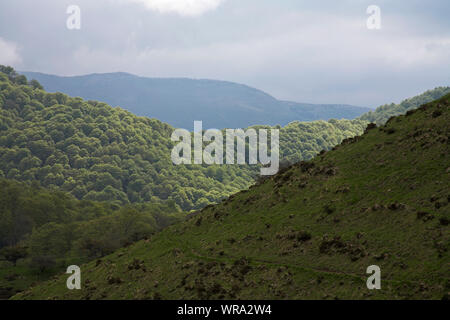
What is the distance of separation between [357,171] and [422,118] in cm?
997

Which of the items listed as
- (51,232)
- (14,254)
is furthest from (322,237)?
(51,232)

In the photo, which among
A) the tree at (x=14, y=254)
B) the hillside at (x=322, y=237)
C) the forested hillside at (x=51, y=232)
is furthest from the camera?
the tree at (x=14, y=254)

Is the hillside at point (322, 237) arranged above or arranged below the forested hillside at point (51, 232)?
above

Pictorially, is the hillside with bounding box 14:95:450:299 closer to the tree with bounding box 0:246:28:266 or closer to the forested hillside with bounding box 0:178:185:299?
the forested hillside with bounding box 0:178:185:299

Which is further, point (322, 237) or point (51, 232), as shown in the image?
point (51, 232)

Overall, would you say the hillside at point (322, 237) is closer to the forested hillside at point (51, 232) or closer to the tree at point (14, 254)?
the forested hillside at point (51, 232)

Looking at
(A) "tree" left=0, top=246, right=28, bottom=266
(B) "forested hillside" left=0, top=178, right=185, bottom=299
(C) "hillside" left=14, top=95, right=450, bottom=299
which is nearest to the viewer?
(C) "hillside" left=14, top=95, right=450, bottom=299

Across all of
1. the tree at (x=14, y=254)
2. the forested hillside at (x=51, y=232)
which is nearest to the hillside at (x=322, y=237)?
the forested hillside at (x=51, y=232)

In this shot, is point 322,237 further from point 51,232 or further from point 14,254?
point 51,232

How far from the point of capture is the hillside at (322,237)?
3328cm

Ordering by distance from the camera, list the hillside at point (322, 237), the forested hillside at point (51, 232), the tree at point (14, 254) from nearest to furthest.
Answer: the hillside at point (322, 237)
the forested hillside at point (51, 232)
the tree at point (14, 254)

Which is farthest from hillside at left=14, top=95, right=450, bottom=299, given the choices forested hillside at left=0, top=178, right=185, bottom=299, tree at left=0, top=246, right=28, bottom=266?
tree at left=0, top=246, right=28, bottom=266

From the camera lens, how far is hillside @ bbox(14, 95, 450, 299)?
1310 inches

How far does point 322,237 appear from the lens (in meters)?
39.7
